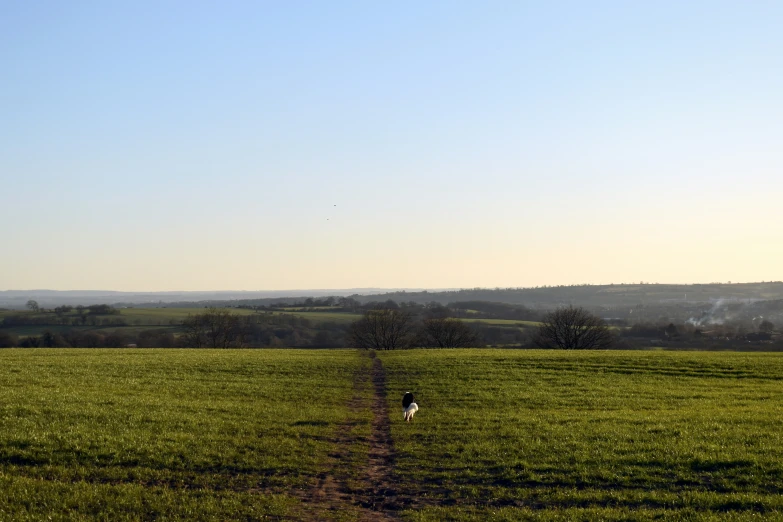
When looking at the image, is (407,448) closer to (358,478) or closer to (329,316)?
(358,478)

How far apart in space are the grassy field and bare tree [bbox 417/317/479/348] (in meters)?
53.0

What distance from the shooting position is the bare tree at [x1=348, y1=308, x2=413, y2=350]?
88.2m

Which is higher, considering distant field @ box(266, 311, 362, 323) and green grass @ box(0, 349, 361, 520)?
green grass @ box(0, 349, 361, 520)

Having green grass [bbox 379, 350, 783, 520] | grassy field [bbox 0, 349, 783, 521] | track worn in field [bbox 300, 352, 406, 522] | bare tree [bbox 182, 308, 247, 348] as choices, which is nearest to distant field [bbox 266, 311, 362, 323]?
bare tree [bbox 182, 308, 247, 348]

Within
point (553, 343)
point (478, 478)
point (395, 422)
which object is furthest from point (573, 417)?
point (553, 343)

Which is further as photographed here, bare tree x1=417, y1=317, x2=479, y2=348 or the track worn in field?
bare tree x1=417, y1=317, x2=479, y2=348

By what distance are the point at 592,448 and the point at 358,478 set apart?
22.9 ft

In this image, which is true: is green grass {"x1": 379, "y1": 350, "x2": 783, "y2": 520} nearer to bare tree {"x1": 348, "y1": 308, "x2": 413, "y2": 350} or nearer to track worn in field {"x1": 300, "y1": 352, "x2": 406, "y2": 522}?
track worn in field {"x1": 300, "y1": 352, "x2": 406, "y2": 522}

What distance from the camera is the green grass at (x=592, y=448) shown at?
1277cm

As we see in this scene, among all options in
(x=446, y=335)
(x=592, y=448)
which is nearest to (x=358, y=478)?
(x=592, y=448)

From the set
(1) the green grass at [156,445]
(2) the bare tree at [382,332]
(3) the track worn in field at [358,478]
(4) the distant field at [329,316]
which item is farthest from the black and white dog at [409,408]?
(4) the distant field at [329,316]

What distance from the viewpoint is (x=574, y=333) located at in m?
79.9

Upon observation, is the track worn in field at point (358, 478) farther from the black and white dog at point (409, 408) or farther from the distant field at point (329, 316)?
the distant field at point (329, 316)

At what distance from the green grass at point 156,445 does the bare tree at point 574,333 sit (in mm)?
54308
